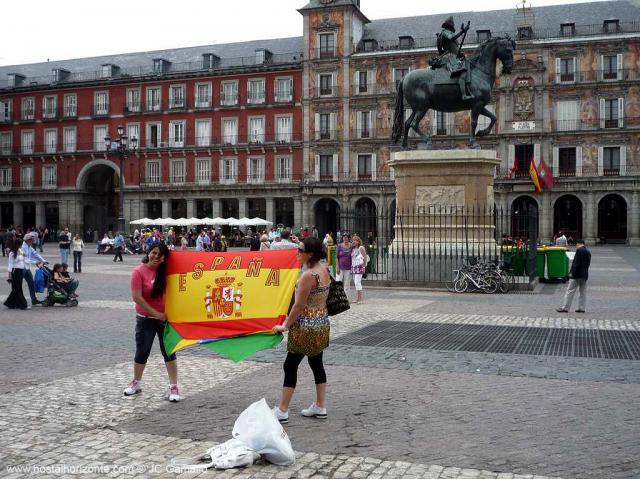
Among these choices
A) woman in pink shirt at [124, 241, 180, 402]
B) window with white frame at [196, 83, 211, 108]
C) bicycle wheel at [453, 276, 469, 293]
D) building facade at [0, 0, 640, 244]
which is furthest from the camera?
window with white frame at [196, 83, 211, 108]

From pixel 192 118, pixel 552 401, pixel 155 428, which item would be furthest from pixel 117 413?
pixel 192 118

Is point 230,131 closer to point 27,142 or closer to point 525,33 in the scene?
point 27,142

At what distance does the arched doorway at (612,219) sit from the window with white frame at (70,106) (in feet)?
141

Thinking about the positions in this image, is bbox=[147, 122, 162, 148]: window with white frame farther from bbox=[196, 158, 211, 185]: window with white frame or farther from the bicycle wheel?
A: the bicycle wheel

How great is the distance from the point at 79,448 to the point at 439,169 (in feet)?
45.8

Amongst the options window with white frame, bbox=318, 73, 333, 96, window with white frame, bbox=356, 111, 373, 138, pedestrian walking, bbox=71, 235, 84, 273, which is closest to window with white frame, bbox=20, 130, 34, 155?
window with white frame, bbox=318, 73, 333, 96

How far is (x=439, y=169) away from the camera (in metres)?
17.8

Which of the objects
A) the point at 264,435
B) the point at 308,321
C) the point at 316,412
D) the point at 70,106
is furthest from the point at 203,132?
the point at 264,435

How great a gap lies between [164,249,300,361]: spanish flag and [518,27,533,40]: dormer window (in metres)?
47.7

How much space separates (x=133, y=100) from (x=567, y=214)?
117 ft

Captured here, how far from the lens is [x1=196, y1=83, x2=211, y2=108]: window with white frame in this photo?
56469mm

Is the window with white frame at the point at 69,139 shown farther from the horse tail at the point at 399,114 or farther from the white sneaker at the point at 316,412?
the white sneaker at the point at 316,412

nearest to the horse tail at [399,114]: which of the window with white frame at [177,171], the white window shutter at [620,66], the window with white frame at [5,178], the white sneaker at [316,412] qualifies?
the white sneaker at [316,412]

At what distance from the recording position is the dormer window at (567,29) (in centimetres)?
4919
